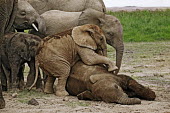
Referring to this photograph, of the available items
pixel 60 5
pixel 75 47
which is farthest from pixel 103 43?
pixel 60 5

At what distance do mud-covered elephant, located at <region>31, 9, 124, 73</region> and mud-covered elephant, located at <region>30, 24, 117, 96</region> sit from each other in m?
0.71

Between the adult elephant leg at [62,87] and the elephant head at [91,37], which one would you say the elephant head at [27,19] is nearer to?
the elephant head at [91,37]

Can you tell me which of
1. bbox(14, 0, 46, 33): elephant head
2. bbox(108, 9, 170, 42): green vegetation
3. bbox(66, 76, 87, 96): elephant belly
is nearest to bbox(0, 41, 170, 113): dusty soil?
bbox(66, 76, 87, 96): elephant belly

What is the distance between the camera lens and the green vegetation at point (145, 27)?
17.6 m

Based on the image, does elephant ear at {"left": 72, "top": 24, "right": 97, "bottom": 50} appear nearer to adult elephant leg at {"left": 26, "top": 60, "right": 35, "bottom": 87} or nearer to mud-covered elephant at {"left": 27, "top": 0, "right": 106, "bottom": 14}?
adult elephant leg at {"left": 26, "top": 60, "right": 35, "bottom": 87}

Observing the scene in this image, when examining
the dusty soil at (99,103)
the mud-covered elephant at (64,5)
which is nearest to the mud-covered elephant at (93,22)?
the dusty soil at (99,103)

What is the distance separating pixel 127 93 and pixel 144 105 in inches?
17.4

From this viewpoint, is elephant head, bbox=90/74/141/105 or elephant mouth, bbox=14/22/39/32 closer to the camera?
elephant head, bbox=90/74/141/105

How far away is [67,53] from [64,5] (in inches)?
99.0

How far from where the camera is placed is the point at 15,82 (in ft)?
23.6

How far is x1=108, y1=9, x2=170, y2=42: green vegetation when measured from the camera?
1758cm

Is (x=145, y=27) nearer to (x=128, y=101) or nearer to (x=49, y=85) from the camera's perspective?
(x=49, y=85)

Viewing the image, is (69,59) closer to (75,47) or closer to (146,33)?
(75,47)

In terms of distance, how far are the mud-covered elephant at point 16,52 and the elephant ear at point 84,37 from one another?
0.51 m
